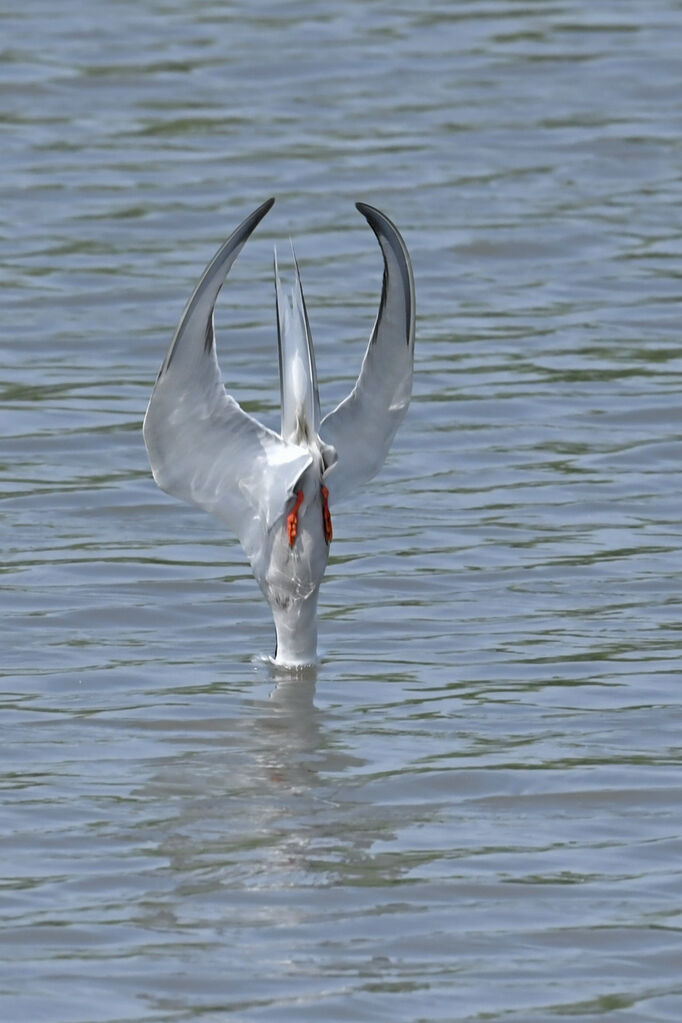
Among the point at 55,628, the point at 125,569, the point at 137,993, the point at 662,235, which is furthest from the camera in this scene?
the point at 662,235

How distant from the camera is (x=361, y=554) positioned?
334 inches

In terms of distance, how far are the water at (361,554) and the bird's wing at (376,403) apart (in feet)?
2.23

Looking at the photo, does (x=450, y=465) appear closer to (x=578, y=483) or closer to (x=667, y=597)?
(x=578, y=483)

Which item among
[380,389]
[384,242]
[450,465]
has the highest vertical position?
[384,242]

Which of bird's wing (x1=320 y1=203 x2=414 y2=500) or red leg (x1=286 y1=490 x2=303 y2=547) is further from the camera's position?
bird's wing (x1=320 y1=203 x2=414 y2=500)

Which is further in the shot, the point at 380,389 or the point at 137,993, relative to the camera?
the point at 380,389

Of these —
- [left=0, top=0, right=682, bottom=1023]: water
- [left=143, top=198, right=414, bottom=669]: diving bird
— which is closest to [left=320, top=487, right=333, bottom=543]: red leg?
[left=143, top=198, right=414, bottom=669]: diving bird

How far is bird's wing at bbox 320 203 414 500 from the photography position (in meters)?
6.92

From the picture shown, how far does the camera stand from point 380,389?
7.07m

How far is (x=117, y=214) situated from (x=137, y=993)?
849cm

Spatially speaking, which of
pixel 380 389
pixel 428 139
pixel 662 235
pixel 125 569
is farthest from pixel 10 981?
pixel 428 139

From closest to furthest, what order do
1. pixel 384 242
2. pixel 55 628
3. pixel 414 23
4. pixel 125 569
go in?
pixel 384 242 < pixel 55 628 < pixel 125 569 < pixel 414 23

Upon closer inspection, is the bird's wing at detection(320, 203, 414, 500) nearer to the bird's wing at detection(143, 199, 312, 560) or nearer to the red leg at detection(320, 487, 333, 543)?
the red leg at detection(320, 487, 333, 543)

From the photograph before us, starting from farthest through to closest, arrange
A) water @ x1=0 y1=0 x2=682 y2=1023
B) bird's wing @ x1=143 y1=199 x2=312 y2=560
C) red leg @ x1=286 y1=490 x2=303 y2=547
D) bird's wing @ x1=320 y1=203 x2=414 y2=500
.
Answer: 1. bird's wing @ x1=320 y1=203 x2=414 y2=500
2. red leg @ x1=286 y1=490 x2=303 y2=547
3. bird's wing @ x1=143 y1=199 x2=312 y2=560
4. water @ x1=0 y1=0 x2=682 y2=1023
